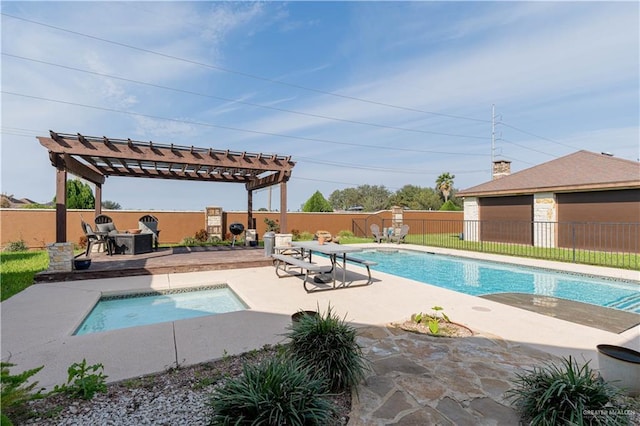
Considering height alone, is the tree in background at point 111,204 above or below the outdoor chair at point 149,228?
above

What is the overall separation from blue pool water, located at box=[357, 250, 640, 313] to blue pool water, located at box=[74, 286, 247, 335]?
17.1 feet

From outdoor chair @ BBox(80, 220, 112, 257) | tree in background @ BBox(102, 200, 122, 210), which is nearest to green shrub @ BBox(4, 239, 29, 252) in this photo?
outdoor chair @ BBox(80, 220, 112, 257)

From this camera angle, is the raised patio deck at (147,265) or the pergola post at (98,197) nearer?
the raised patio deck at (147,265)

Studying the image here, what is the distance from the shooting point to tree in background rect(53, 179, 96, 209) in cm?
1556

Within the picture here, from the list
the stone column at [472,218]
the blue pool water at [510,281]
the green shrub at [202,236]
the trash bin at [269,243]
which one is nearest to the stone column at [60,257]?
the trash bin at [269,243]

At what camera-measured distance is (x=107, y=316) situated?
16.0 ft

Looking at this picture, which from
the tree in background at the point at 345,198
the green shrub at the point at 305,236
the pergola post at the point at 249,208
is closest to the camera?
the pergola post at the point at 249,208

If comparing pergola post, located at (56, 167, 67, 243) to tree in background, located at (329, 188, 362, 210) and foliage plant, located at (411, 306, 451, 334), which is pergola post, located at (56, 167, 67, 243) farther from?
tree in background, located at (329, 188, 362, 210)

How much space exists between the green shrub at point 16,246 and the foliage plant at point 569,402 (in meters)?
15.9

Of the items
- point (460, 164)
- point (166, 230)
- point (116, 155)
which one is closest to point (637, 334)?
point (116, 155)

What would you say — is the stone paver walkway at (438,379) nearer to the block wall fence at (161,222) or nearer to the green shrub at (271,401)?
the green shrub at (271,401)

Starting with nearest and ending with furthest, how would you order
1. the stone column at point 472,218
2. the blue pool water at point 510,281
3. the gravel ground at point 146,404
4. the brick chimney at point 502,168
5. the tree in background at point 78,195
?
the gravel ground at point 146,404, the blue pool water at point 510,281, the tree in background at point 78,195, the stone column at point 472,218, the brick chimney at point 502,168

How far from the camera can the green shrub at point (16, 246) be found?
1120 cm

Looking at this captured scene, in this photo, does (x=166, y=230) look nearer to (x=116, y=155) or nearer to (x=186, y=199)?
(x=116, y=155)
